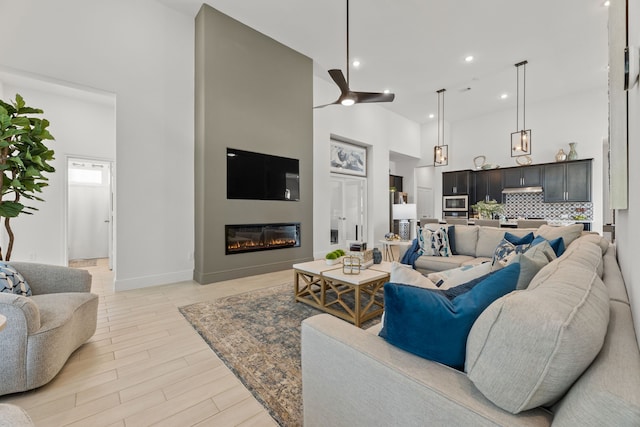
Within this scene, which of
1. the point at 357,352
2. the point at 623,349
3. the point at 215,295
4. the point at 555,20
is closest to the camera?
the point at 623,349

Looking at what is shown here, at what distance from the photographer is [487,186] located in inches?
297

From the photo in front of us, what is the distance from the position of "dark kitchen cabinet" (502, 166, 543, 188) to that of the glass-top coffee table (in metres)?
5.85

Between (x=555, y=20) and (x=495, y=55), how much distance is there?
3.23 feet

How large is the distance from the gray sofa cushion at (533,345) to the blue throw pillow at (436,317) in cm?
6

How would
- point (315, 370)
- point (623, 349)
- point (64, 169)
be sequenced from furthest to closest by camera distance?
point (64, 169) < point (315, 370) < point (623, 349)

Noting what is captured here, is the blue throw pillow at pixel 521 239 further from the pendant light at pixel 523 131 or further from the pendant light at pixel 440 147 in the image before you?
the pendant light at pixel 440 147

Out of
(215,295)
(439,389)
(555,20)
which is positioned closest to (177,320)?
(215,295)

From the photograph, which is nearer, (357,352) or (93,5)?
(357,352)

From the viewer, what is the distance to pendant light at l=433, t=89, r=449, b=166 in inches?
235

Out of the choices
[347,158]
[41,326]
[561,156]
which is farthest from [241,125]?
[561,156]

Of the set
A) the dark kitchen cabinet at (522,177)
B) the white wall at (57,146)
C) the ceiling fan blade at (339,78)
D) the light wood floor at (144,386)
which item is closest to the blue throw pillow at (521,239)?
the ceiling fan blade at (339,78)

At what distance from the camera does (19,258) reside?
4309 mm

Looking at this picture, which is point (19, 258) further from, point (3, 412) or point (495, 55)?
point (495, 55)

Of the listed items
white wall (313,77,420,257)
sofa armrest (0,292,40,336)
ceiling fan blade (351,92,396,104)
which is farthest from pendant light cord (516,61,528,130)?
sofa armrest (0,292,40,336)
